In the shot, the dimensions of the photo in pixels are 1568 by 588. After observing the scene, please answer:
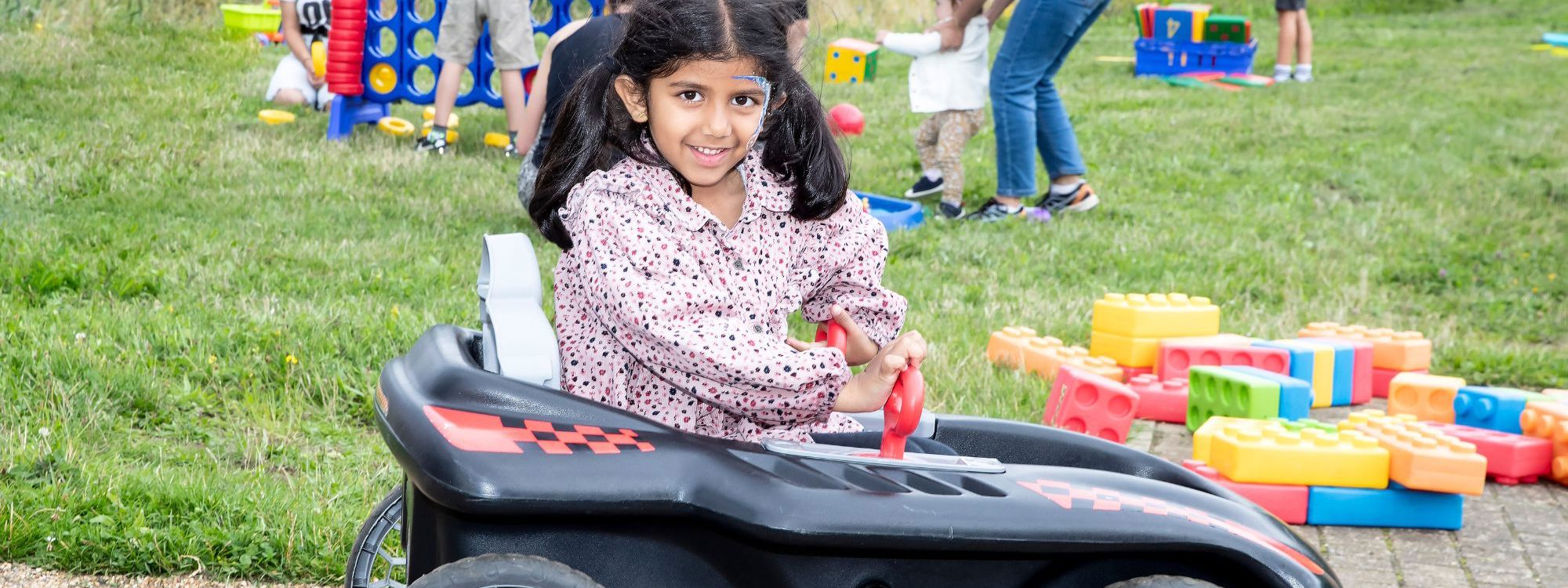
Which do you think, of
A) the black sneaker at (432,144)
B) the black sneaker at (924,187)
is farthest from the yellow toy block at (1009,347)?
the black sneaker at (432,144)

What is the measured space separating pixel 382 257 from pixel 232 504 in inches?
88.2

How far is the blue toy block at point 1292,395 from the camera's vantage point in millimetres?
3653

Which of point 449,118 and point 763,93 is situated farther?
point 449,118

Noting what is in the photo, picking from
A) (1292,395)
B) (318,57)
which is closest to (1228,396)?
(1292,395)

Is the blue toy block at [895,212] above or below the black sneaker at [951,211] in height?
above

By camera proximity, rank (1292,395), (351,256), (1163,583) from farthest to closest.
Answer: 1. (351,256)
2. (1292,395)
3. (1163,583)

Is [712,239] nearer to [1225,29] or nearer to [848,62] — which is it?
[848,62]

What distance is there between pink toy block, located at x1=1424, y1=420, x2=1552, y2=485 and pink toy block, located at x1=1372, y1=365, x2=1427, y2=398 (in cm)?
77

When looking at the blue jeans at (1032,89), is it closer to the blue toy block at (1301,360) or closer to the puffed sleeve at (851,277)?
the blue toy block at (1301,360)

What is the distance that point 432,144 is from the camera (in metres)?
7.44

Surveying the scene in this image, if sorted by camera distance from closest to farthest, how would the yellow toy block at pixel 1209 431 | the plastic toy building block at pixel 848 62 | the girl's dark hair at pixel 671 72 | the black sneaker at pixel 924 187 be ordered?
the girl's dark hair at pixel 671 72 < the yellow toy block at pixel 1209 431 < the black sneaker at pixel 924 187 < the plastic toy building block at pixel 848 62

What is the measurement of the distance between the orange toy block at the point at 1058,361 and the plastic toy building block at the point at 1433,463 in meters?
0.93

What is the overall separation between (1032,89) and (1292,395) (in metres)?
2.81

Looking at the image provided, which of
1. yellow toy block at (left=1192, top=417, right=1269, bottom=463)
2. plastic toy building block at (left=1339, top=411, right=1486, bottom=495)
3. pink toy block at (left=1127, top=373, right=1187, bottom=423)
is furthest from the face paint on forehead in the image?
pink toy block at (left=1127, top=373, right=1187, bottom=423)
